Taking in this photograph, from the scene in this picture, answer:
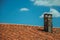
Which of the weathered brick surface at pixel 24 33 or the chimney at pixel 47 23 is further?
the chimney at pixel 47 23

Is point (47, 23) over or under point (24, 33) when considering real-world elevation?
over

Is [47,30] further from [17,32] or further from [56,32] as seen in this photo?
[17,32]

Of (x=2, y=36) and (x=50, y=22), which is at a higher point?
(x=50, y=22)

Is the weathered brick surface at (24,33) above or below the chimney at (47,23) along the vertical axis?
below

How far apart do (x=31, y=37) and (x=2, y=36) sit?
3.37 feet

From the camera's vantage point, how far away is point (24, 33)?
685 cm

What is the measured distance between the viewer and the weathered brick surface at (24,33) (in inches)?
259

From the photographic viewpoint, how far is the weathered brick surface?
658cm

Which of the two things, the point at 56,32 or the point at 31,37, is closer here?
the point at 31,37

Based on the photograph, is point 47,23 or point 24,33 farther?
point 47,23

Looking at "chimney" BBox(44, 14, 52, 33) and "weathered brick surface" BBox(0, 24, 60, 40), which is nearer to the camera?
"weathered brick surface" BBox(0, 24, 60, 40)

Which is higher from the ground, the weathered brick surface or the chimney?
the chimney

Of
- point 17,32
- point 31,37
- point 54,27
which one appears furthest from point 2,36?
point 54,27

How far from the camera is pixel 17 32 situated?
6836mm
